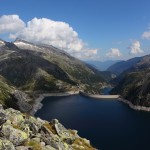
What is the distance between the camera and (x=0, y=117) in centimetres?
6719

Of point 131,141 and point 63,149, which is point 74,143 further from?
point 131,141

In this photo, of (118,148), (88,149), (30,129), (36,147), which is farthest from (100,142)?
(36,147)

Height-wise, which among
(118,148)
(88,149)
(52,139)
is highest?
(52,139)

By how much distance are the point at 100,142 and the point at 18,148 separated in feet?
474

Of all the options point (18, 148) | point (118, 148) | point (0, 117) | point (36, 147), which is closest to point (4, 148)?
point (18, 148)

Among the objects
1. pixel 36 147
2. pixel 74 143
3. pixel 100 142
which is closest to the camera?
pixel 36 147

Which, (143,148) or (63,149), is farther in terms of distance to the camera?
(143,148)

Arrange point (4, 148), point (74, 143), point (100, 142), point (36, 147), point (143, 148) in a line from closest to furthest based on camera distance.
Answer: point (4, 148) < point (36, 147) < point (74, 143) < point (143, 148) < point (100, 142)

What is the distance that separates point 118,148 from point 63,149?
118880 mm

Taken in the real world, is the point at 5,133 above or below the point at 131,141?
above

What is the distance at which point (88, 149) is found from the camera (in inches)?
3445

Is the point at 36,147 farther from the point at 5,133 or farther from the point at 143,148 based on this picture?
the point at 143,148

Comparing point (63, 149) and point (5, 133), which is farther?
point (63, 149)

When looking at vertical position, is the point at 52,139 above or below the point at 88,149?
above
